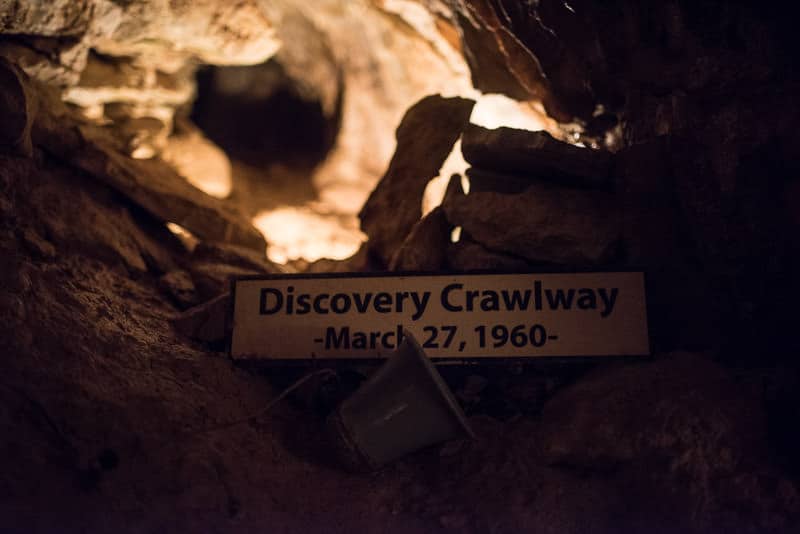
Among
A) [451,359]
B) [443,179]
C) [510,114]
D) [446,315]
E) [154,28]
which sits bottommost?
[451,359]

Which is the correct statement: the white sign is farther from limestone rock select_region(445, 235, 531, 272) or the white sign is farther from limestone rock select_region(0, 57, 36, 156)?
limestone rock select_region(0, 57, 36, 156)

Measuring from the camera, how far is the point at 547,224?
145 inches

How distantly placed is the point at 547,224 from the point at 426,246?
77cm

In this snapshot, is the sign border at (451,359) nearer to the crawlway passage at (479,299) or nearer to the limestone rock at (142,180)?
the crawlway passage at (479,299)

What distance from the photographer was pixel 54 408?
252 centimetres

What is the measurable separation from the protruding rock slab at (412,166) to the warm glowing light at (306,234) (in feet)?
4.23

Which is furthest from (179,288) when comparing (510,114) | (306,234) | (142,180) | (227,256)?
(510,114)

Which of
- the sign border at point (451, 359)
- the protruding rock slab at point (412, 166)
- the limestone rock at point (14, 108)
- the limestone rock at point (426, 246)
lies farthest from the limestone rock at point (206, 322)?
the limestone rock at point (14, 108)

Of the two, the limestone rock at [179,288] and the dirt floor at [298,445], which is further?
the limestone rock at [179,288]

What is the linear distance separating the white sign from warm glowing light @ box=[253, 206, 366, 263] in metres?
2.29

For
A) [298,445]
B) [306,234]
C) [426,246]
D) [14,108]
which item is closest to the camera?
[298,445]

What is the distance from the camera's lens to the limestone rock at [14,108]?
3.42 m

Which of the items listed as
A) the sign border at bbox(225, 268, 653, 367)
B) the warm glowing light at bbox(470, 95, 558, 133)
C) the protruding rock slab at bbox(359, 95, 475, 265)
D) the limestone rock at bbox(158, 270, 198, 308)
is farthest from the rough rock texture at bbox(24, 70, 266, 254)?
the warm glowing light at bbox(470, 95, 558, 133)

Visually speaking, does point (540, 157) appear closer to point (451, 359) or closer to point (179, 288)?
point (451, 359)
